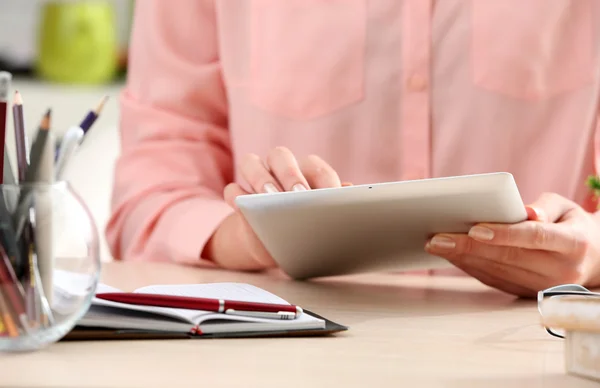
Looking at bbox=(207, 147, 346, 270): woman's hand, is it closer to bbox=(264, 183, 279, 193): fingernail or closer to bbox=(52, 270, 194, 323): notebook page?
bbox=(264, 183, 279, 193): fingernail

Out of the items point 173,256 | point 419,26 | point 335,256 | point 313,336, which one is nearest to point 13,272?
point 313,336

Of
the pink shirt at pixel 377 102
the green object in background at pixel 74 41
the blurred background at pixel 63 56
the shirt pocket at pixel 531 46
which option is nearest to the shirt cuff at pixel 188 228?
the pink shirt at pixel 377 102

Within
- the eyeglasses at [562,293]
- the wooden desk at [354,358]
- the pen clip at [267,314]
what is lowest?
the wooden desk at [354,358]

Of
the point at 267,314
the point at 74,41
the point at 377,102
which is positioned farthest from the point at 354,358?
the point at 74,41

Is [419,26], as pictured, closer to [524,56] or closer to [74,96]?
[524,56]

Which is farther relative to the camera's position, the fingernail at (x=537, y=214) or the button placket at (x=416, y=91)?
the button placket at (x=416, y=91)

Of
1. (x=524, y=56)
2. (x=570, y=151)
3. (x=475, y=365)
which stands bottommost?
(x=475, y=365)

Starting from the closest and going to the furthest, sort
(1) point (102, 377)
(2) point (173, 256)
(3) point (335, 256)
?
(1) point (102, 377) < (3) point (335, 256) < (2) point (173, 256)

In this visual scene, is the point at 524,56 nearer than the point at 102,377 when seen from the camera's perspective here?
No

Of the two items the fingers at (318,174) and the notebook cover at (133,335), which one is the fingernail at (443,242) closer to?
the fingers at (318,174)

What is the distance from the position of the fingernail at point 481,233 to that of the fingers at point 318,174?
15 cm

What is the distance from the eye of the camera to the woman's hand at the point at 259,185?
901mm

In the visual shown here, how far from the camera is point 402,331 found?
69 cm

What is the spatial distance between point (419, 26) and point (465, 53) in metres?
0.07
